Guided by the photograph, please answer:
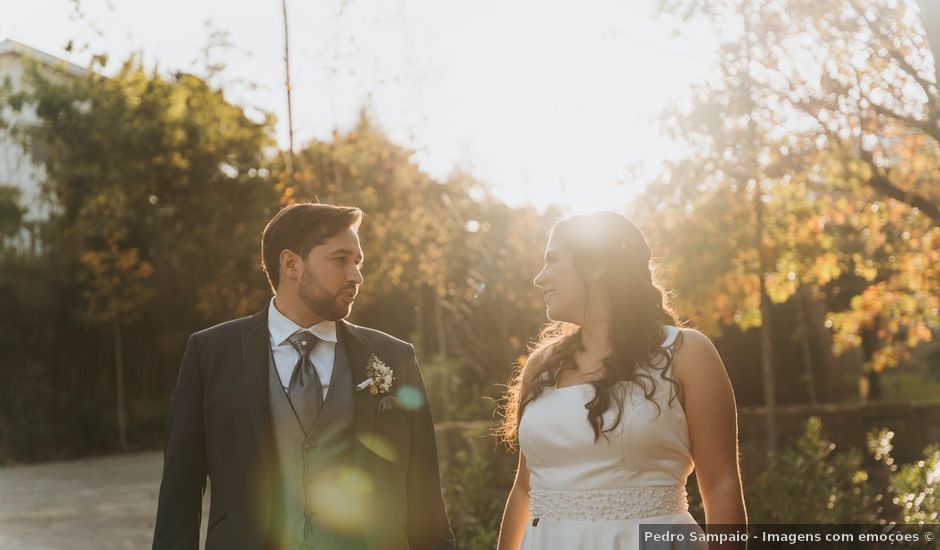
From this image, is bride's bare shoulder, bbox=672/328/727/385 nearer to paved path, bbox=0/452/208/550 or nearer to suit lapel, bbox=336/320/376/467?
suit lapel, bbox=336/320/376/467

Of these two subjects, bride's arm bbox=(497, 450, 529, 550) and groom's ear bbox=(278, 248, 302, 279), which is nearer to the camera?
bride's arm bbox=(497, 450, 529, 550)

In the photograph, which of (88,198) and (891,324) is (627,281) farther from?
(88,198)

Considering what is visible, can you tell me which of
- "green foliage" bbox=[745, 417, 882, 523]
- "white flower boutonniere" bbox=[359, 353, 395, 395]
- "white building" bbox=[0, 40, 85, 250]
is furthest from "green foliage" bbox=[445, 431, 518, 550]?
"white building" bbox=[0, 40, 85, 250]

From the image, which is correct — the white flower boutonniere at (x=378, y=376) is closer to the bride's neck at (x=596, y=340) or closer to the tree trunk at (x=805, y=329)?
the bride's neck at (x=596, y=340)

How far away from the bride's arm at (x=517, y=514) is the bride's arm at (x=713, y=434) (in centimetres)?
64

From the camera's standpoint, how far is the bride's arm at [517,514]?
3.88 m

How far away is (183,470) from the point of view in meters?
3.98

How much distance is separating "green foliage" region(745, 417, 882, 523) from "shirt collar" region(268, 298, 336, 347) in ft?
17.0

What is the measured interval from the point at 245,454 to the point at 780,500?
5.62 metres

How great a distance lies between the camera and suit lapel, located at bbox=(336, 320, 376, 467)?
4.12 m

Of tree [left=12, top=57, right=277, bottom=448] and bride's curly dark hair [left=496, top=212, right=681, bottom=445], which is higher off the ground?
tree [left=12, top=57, right=277, bottom=448]

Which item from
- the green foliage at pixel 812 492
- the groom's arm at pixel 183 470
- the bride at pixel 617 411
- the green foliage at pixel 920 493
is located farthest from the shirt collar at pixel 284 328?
the green foliage at pixel 812 492

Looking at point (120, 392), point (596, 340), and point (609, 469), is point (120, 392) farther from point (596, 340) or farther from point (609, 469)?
point (609, 469)

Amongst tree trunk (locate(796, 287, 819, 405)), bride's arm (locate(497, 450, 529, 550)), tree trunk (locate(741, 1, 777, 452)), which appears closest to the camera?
bride's arm (locate(497, 450, 529, 550))
